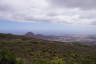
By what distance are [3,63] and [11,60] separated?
2.57 ft

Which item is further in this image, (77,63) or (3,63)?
(77,63)

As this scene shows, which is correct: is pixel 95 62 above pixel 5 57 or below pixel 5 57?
below

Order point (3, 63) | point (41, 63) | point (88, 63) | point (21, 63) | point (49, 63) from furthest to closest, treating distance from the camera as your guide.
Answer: point (88, 63) < point (49, 63) < point (41, 63) < point (21, 63) < point (3, 63)

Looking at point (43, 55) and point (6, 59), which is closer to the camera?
point (6, 59)

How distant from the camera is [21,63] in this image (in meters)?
16.2

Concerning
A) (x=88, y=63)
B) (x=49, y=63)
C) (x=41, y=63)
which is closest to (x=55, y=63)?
(x=49, y=63)

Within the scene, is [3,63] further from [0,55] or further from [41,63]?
[41,63]

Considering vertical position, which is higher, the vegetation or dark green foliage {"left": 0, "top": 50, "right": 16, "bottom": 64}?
dark green foliage {"left": 0, "top": 50, "right": 16, "bottom": 64}

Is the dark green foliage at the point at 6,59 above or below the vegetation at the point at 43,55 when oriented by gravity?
above

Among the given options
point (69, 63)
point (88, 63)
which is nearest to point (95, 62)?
point (88, 63)

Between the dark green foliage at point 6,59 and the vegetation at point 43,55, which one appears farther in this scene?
the vegetation at point 43,55

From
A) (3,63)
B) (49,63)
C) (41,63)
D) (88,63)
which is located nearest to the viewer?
(3,63)

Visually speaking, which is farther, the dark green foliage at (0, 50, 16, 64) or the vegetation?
the vegetation

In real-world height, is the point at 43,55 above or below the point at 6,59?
below
